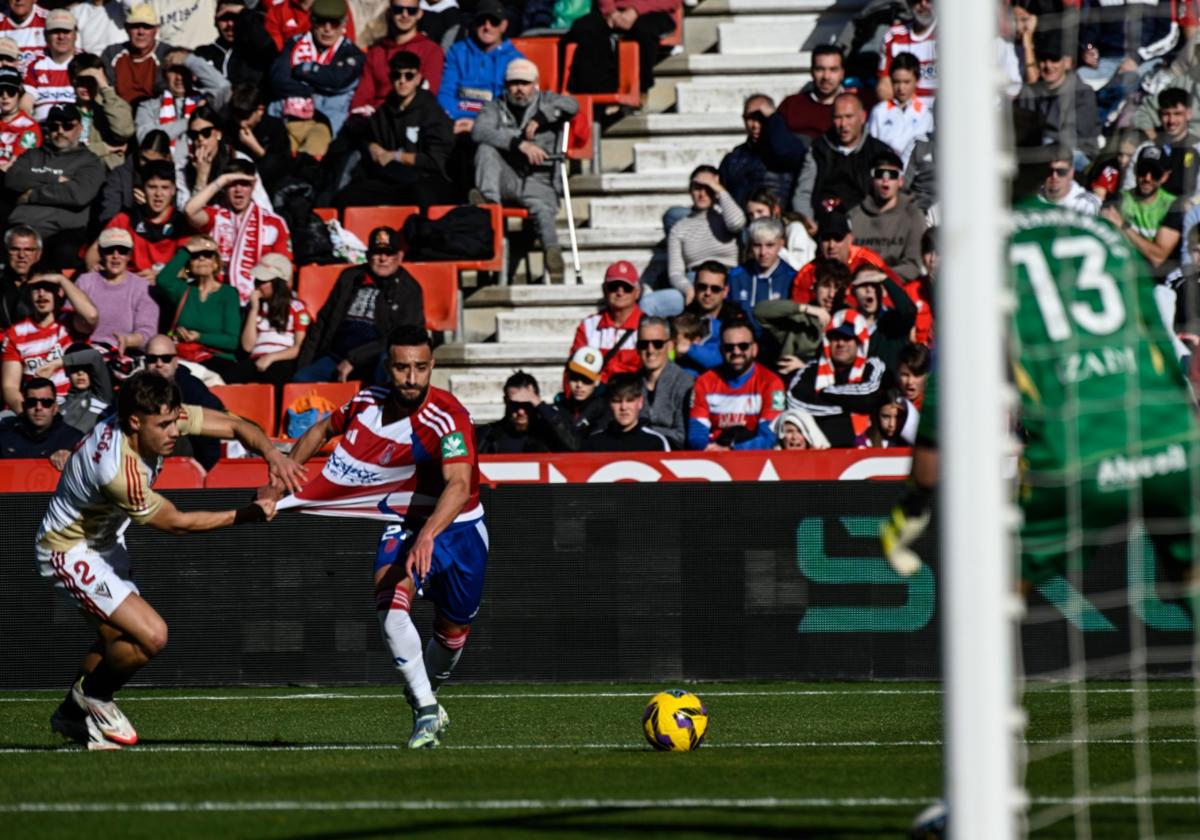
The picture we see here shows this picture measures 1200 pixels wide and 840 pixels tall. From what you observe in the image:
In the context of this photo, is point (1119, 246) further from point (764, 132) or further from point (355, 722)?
point (764, 132)

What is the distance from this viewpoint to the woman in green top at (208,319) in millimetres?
16594

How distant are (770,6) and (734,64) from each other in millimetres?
969

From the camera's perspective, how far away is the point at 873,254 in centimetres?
1616

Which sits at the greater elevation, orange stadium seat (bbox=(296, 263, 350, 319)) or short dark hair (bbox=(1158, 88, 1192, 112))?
short dark hair (bbox=(1158, 88, 1192, 112))

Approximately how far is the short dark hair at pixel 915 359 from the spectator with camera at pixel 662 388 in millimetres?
1667

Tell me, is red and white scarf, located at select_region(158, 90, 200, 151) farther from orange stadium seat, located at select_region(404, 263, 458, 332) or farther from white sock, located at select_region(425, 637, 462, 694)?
white sock, located at select_region(425, 637, 462, 694)

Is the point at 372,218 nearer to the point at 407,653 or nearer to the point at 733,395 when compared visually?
the point at 733,395

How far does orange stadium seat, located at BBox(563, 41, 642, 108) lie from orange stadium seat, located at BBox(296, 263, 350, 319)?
3322mm

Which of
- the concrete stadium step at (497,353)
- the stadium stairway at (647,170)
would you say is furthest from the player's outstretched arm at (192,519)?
the concrete stadium step at (497,353)

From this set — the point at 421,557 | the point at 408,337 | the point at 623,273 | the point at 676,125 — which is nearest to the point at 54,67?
the point at 676,125

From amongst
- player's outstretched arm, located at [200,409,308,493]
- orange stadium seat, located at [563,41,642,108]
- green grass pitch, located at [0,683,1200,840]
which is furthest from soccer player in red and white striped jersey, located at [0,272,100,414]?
player's outstretched arm, located at [200,409,308,493]

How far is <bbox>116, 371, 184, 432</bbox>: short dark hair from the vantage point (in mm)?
9914

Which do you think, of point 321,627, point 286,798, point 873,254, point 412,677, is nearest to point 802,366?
point 873,254

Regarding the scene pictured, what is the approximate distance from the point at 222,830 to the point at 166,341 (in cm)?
936
